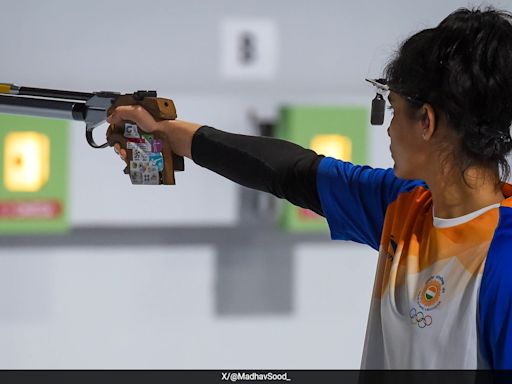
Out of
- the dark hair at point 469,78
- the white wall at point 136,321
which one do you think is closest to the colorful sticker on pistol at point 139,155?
the dark hair at point 469,78

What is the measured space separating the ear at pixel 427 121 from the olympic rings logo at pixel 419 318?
7.5 inches

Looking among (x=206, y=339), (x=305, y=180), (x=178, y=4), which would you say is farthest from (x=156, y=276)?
(x=305, y=180)

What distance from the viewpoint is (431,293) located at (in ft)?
2.65

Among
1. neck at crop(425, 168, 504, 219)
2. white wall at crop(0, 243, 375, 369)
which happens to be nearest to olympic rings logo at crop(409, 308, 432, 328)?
neck at crop(425, 168, 504, 219)

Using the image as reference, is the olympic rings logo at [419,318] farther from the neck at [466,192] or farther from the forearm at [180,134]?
the forearm at [180,134]

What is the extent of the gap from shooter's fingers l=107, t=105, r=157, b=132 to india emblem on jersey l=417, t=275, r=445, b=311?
1.66 feet

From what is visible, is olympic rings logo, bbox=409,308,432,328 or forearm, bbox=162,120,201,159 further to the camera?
forearm, bbox=162,120,201,159

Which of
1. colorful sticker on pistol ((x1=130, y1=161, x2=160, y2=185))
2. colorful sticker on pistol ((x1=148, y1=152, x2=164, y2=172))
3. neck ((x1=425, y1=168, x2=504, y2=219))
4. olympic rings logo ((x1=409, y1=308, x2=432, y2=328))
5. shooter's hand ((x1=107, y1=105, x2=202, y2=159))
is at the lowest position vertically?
olympic rings logo ((x1=409, y1=308, x2=432, y2=328))

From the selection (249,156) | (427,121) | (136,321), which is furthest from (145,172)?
(136,321)

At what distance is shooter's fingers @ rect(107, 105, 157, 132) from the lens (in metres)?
1.13

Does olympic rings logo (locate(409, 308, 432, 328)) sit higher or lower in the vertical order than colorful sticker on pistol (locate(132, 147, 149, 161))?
lower

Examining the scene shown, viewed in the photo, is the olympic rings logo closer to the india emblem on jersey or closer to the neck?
the india emblem on jersey

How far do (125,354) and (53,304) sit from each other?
238 mm

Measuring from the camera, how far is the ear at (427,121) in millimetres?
816
